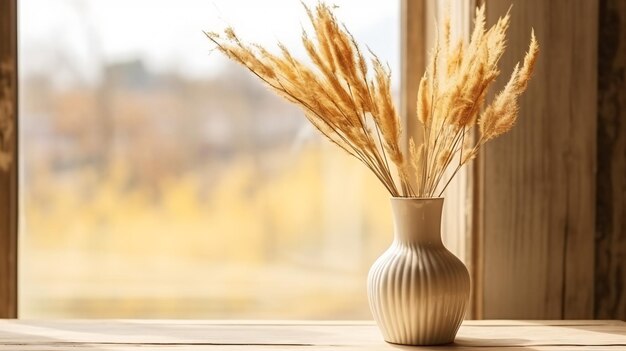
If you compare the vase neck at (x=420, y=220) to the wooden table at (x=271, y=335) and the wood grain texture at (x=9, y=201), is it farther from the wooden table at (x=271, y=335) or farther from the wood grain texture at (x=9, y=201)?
the wood grain texture at (x=9, y=201)

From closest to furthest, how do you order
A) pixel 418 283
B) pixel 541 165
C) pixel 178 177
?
pixel 418 283 → pixel 541 165 → pixel 178 177

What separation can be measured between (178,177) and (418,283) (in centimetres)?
61

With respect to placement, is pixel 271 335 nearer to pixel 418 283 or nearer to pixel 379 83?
pixel 418 283

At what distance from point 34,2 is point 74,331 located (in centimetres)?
67

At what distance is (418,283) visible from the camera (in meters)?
1.14

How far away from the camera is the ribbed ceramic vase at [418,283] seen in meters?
1.14

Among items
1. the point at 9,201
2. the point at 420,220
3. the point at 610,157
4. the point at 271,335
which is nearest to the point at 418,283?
the point at 420,220

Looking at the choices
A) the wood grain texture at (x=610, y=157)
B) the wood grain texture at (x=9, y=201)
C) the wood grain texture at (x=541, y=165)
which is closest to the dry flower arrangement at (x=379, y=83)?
the wood grain texture at (x=541, y=165)

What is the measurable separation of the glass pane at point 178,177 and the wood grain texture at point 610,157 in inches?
15.7

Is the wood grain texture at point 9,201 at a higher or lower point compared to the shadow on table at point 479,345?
higher

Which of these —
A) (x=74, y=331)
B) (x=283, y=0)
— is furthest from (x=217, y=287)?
(x=283, y=0)

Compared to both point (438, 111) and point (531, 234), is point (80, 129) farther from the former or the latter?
point (531, 234)

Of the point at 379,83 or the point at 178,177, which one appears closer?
the point at 379,83

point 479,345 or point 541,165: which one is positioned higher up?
point 541,165
